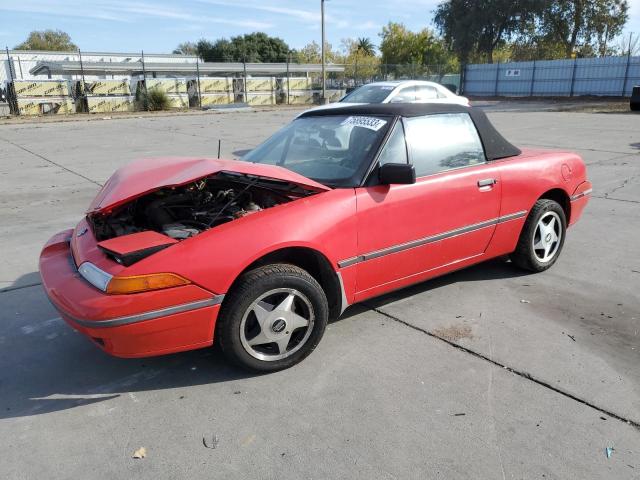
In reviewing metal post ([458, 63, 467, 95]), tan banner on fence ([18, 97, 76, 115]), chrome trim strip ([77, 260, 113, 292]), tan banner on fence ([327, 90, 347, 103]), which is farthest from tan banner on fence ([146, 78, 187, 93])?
chrome trim strip ([77, 260, 113, 292])

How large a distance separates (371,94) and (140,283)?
10.0 m

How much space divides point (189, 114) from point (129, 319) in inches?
995

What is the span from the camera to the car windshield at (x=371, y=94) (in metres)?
11.4

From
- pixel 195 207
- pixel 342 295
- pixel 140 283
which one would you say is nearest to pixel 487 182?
pixel 342 295

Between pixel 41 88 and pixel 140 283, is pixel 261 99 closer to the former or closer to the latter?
pixel 41 88

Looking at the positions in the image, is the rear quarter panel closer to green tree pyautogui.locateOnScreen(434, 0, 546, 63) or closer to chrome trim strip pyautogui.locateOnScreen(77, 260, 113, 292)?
chrome trim strip pyautogui.locateOnScreen(77, 260, 113, 292)

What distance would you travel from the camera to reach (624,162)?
398 inches

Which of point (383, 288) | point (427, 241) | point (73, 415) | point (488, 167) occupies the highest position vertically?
point (488, 167)

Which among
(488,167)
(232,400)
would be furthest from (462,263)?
(232,400)

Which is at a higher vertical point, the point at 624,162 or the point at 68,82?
the point at 68,82

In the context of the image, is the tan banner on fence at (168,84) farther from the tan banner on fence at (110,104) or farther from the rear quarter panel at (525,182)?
the rear quarter panel at (525,182)

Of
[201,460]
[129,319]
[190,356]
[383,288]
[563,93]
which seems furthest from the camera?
[563,93]

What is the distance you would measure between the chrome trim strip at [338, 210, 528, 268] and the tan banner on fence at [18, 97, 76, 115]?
28.0m

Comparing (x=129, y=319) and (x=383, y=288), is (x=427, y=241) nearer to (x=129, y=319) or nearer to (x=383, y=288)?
(x=383, y=288)
